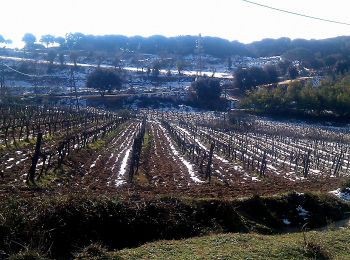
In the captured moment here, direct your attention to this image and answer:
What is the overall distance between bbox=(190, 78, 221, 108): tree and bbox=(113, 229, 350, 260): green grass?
256ft

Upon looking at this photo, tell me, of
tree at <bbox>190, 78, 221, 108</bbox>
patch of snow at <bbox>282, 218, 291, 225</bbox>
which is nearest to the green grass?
patch of snow at <bbox>282, 218, 291, 225</bbox>

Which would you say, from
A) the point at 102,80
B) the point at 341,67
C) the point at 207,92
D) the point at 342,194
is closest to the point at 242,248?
the point at 342,194

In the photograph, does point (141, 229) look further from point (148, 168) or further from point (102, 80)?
point (102, 80)

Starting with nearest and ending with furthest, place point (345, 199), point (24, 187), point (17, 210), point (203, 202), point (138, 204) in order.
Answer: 1. point (17, 210)
2. point (138, 204)
3. point (203, 202)
4. point (24, 187)
5. point (345, 199)

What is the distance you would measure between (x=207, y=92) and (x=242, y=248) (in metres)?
80.1

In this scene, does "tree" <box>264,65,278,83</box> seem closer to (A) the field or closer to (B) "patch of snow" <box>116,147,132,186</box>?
(A) the field

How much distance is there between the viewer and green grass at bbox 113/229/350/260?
1011 cm

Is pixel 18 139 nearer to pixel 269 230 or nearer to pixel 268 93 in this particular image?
pixel 269 230

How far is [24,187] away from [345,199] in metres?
14.1

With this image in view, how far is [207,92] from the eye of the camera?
90125mm

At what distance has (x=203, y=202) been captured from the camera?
15.0 m

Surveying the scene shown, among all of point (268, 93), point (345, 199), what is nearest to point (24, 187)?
point (345, 199)

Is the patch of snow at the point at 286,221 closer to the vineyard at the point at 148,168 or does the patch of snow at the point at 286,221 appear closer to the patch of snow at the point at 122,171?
the vineyard at the point at 148,168

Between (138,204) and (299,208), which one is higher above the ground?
(138,204)
